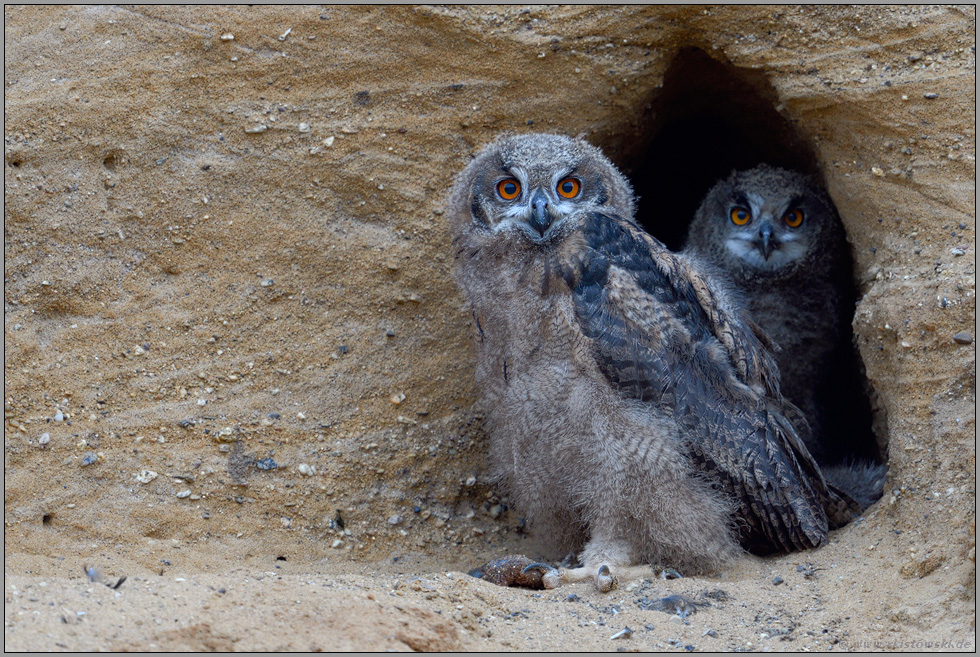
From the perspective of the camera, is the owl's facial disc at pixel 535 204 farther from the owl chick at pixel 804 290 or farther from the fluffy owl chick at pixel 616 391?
the owl chick at pixel 804 290

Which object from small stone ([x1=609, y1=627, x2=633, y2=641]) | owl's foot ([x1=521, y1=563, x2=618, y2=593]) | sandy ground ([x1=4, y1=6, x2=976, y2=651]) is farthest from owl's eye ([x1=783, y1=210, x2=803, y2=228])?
small stone ([x1=609, y1=627, x2=633, y2=641])

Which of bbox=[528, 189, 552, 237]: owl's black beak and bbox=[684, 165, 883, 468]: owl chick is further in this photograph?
bbox=[684, 165, 883, 468]: owl chick

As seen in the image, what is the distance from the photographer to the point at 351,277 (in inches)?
179

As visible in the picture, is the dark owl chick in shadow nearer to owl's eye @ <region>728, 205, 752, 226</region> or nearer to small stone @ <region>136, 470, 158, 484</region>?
owl's eye @ <region>728, 205, 752, 226</region>

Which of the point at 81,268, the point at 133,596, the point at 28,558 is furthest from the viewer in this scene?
the point at 81,268

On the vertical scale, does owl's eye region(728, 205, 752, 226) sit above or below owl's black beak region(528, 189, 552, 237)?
below

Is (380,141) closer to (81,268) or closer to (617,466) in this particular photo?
(81,268)

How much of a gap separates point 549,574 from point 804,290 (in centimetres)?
267

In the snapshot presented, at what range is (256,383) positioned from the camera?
4262mm

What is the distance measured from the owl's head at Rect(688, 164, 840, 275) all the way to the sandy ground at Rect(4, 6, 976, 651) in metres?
0.49

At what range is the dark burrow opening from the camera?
5102 mm

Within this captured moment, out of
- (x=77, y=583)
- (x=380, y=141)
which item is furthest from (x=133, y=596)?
(x=380, y=141)

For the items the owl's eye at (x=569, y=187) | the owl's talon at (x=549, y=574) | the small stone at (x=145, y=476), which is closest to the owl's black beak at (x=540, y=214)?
the owl's eye at (x=569, y=187)

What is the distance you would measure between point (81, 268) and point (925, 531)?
376 cm
